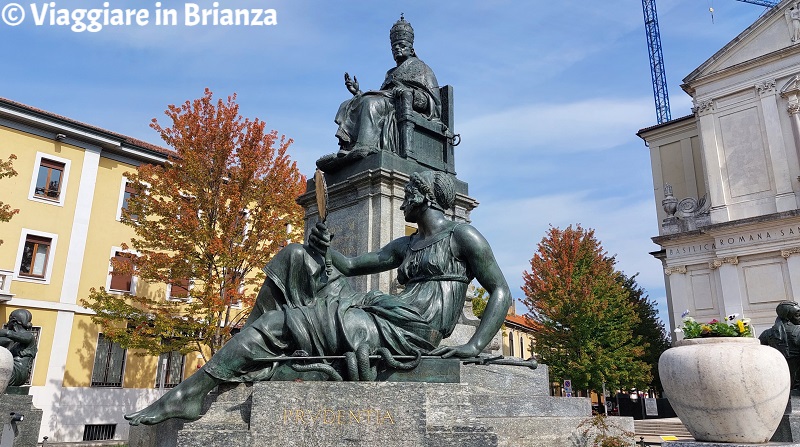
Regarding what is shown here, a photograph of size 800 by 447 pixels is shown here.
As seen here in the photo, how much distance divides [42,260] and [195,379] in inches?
869

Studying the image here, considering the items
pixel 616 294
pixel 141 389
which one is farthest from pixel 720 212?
pixel 141 389

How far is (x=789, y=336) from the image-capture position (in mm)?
8094

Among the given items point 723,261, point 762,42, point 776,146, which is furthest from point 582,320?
point 762,42

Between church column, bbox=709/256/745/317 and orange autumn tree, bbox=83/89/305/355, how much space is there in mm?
22778

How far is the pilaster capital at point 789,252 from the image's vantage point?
28750mm

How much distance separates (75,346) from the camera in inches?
866

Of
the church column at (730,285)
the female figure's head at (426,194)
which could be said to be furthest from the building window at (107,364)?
the church column at (730,285)

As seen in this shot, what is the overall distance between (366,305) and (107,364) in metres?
21.7

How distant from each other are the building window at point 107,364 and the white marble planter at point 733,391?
21.6m

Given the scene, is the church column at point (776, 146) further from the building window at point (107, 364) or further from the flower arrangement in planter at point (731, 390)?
the building window at point (107, 364)

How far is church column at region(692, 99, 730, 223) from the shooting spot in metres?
32.0

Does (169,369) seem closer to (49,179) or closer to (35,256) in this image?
(35,256)

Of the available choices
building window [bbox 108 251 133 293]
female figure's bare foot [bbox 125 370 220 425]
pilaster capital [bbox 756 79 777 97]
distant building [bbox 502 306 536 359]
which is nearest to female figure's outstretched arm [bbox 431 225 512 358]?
female figure's bare foot [bbox 125 370 220 425]

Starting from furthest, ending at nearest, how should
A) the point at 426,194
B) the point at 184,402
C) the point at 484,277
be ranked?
1. the point at 426,194
2. the point at 484,277
3. the point at 184,402
